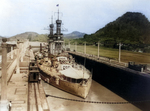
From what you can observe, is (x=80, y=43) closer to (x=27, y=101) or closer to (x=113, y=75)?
(x=113, y=75)

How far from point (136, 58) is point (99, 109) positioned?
2038 cm

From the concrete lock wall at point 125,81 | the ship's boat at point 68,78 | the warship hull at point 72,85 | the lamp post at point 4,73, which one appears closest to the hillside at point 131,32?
the concrete lock wall at point 125,81

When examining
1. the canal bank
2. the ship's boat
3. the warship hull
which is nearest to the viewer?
the canal bank

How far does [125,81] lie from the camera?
23625mm

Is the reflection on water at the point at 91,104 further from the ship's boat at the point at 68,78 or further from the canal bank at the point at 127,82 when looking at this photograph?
the canal bank at the point at 127,82

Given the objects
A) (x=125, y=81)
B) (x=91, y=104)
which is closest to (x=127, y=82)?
(x=125, y=81)

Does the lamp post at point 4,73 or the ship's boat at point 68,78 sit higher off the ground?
the lamp post at point 4,73

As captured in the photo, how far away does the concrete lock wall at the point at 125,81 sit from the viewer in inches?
770

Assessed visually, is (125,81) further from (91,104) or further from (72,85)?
(72,85)

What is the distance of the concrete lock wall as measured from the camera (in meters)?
19.6

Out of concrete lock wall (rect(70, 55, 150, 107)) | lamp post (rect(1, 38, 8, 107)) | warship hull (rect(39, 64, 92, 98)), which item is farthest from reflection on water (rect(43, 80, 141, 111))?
lamp post (rect(1, 38, 8, 107))

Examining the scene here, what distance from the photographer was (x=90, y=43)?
72938 millimetres

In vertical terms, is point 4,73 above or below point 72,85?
above

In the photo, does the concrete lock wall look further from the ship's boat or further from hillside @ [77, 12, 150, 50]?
hillside @ [77, 12, 150, 50]
